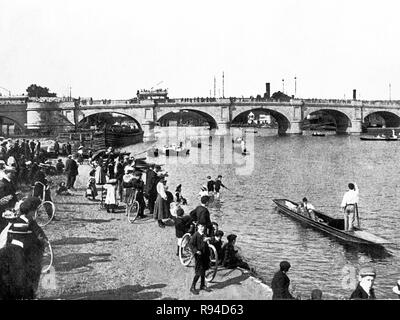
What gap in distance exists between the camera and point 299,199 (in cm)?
3062

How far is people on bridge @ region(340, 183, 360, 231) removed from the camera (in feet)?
53.5

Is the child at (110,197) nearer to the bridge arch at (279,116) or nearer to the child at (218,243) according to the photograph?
the child at (218,243)

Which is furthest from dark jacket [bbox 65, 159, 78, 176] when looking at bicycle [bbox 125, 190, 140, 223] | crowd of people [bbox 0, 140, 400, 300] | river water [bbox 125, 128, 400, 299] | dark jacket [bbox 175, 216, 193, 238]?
dark jacket [bbox 175, 216, 193, 238]

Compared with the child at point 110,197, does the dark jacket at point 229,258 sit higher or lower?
lower

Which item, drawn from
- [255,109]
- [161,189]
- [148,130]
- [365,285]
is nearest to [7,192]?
[161,189]

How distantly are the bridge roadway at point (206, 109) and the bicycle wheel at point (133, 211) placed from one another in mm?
60440

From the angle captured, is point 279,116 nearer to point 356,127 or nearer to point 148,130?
point 356,127

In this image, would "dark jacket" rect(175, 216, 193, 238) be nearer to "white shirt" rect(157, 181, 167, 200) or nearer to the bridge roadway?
"white shirt" rect(157, 181, 167, 200)

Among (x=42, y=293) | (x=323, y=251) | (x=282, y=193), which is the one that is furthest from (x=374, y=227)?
(x=42, y=293)

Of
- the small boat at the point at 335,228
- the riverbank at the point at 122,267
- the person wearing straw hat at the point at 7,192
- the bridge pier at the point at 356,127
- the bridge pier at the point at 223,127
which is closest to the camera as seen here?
the riverbank at the point at 122,267

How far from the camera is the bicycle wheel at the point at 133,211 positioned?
56.0 ft

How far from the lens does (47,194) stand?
17.6m

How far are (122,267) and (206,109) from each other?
82.2 m

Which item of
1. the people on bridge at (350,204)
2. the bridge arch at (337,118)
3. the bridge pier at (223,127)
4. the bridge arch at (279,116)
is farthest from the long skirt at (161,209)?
the bridge arch at (337,118)
